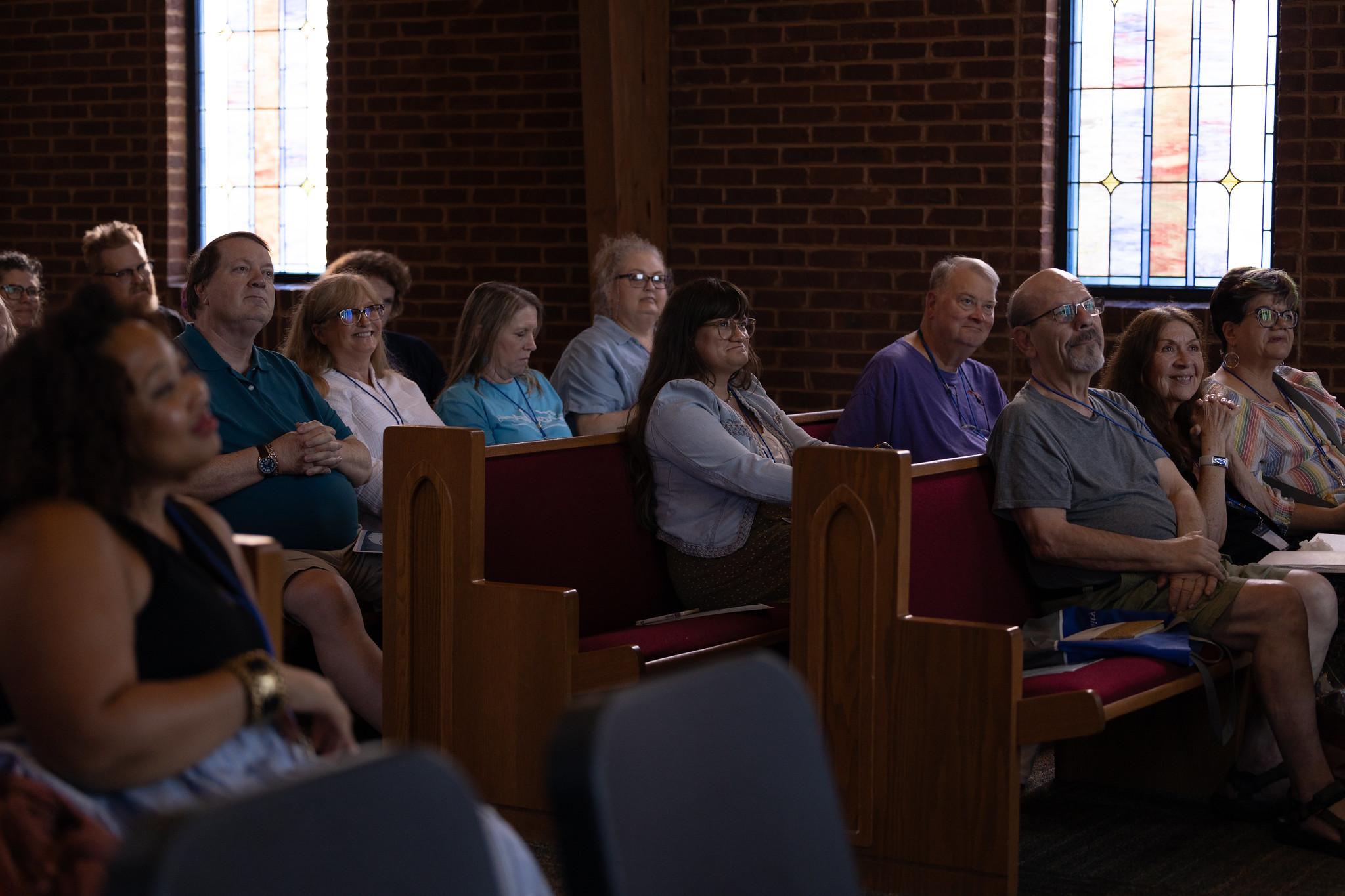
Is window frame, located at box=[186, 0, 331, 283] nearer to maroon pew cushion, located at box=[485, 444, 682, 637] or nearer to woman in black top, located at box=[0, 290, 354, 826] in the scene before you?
maroon pew cushion, located at box=[485, 444, 682, 637]

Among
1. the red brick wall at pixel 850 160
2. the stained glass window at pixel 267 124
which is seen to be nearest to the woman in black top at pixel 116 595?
the red brick wall at pixel 850 160

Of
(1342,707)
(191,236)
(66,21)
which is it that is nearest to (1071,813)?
(1342,707)

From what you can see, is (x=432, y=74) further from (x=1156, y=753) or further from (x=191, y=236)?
(x=1156, y=753)

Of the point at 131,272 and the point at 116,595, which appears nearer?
the point at 116,595

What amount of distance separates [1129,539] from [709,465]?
3.09 feet

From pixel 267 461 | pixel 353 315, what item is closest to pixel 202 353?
pixel 267 461

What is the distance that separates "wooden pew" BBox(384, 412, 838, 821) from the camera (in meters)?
3.18

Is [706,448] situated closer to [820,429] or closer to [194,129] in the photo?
[820,429]

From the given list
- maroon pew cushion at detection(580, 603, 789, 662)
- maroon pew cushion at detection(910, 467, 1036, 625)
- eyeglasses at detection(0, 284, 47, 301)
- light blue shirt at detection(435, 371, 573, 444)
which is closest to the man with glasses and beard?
eyeglasses at detection(0, 284, 47, 301)

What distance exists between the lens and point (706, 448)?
11.7 feet

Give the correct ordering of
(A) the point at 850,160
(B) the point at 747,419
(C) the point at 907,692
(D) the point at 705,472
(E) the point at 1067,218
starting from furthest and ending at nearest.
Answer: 1. (A) the point at 850,160
2. (E) the point at 1067,218
3. (B) the point at 747,419
4. (D) the point at 705,472
5. (C) the point at 907,692

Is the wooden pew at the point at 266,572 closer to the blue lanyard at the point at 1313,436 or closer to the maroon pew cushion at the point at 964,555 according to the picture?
the maroon pew cushion at the point at 964,555

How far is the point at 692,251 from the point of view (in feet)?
20.5

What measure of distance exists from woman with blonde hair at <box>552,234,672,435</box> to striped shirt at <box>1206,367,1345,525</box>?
168cm
